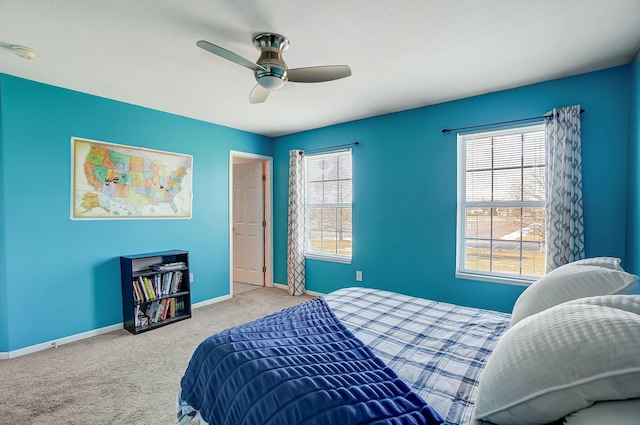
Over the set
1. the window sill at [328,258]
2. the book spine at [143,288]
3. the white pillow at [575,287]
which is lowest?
the book spine at [143,288]

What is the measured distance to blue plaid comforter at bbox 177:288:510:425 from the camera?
3.72 ft

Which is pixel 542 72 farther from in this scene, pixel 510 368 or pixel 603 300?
pixel 510 368

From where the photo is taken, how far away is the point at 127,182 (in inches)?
134

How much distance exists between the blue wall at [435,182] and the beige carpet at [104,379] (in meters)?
2.05

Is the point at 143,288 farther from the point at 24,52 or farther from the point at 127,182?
the point at 24,52

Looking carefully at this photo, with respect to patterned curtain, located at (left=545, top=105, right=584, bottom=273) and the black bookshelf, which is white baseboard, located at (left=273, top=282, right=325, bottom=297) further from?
patterned curtain, located at (left=545, top=105, right=584, bottom=273)

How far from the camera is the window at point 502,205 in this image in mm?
2969

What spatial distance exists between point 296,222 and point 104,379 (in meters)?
2.85

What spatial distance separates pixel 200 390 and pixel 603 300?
65.5 inches

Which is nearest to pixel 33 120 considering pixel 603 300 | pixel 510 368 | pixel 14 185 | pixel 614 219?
pixel 14 185

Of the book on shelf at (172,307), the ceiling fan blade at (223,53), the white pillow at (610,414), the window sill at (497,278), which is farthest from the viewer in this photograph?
the book on shelf at (172,307)

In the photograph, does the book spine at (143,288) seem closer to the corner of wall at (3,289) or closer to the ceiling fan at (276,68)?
the corner of wall at (3,289)

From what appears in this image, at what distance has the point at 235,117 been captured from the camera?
397cm

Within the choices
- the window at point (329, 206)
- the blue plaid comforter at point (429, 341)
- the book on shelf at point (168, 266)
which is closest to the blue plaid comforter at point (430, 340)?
the blue plaid comforter at point (429, 341)
